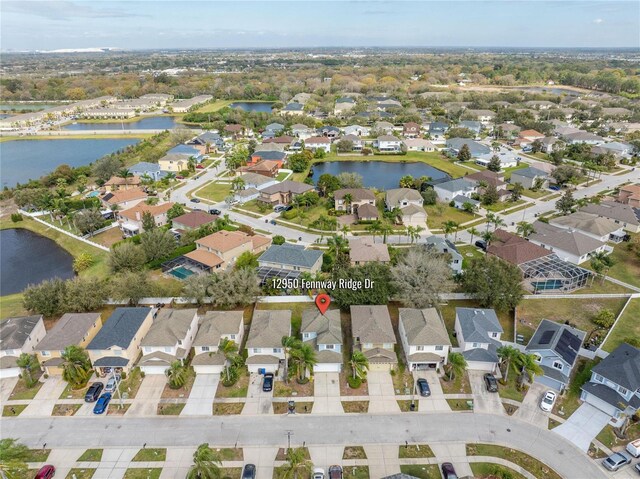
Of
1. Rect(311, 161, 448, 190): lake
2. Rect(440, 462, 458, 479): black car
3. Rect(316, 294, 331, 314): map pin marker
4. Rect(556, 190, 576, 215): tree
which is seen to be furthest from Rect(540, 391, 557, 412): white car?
Rect(311, 161, 448, 190): lake

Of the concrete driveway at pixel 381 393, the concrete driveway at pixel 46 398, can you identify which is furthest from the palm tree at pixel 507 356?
the concrete driveway at pixel 46 398

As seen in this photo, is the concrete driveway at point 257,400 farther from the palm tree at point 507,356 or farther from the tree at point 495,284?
the tree at point 495,284

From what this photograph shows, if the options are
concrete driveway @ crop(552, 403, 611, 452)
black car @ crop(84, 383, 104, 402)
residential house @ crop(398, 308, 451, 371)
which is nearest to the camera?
concrete driveway @ crop(552, 403, 611, 452)

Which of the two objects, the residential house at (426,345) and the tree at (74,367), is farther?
the residential house at (426,345)

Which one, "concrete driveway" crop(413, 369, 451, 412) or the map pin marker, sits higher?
the map pin marker

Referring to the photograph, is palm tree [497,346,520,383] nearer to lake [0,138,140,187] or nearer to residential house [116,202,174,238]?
residential house [116,202,174,238]

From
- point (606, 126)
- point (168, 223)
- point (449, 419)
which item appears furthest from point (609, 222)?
point (606, 126)
